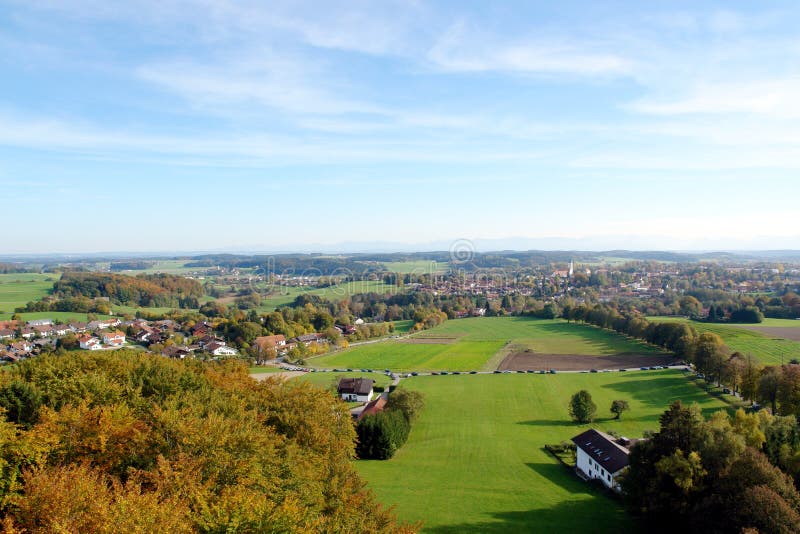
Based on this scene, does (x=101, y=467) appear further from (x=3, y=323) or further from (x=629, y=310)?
(x=629, y=310)

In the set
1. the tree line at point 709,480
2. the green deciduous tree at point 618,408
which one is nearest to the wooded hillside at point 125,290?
the green deciduous tree at point 618,408

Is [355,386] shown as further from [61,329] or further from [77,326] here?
[61,329]

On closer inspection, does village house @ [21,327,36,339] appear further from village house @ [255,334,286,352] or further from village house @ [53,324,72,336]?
village house @ [255,334,286,352]

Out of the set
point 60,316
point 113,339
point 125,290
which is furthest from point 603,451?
point 125,290

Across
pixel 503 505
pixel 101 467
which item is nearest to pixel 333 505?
pixel 101 467

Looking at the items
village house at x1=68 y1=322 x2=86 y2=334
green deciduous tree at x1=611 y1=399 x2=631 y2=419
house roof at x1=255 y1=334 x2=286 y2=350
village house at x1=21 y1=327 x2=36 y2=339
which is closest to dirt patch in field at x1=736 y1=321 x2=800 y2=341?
green deciduous tree at x1=611 y1=399 x2=631 y2=419
